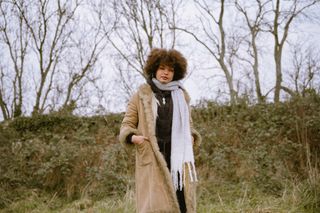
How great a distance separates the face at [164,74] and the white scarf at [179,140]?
0.10ft

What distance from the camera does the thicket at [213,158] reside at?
6.46 m

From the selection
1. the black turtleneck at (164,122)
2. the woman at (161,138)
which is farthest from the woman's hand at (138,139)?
the black turtleneck at (164,122)

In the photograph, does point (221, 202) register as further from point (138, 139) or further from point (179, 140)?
point (138, 139)

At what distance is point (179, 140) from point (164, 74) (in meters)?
0.58

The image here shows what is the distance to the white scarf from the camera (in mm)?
2980

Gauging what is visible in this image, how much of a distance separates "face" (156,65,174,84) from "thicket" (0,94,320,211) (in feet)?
9.96

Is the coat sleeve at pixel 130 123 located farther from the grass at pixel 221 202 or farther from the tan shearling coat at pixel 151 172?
the grass at pixel 221 202

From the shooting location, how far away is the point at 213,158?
7.13 m

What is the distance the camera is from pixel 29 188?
6945mm

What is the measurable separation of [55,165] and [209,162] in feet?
9.75

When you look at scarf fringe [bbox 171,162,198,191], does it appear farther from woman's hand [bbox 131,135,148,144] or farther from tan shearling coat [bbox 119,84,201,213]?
woman's hand [bbox 131,135,148,144]

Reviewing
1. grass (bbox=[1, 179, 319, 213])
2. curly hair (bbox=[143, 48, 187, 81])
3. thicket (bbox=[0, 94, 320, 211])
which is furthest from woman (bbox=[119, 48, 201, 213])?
→ thicket (bbox=[0, 94, 320, 211])

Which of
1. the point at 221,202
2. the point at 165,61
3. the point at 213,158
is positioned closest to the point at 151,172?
the point at 165,61

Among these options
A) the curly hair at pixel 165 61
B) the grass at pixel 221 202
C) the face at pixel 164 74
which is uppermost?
the curly hair at pixel 165 61
